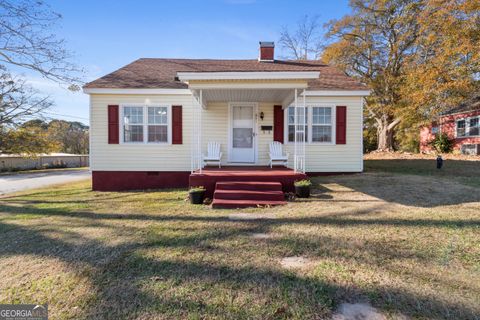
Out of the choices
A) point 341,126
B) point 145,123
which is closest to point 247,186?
point 341,126

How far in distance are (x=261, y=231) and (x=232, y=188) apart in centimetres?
222

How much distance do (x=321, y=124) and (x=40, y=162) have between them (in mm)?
33113

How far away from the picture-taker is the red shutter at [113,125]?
839 centimetres

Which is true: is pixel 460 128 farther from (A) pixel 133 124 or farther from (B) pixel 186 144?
(A) pixel 133 124

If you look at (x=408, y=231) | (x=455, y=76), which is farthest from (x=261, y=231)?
(x=455, y=76)

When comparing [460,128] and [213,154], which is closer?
[213,154]

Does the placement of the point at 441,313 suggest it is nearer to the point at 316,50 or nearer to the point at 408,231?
the point at 408,231

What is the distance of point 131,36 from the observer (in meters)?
10.6

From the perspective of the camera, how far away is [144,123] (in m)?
8.49

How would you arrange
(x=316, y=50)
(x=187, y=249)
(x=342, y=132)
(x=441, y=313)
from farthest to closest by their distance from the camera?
(x=316, y=50)
(x=342, y=132)
(x=187, y=249)
(x=441, y=313)

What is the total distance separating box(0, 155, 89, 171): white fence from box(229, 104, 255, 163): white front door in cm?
2174

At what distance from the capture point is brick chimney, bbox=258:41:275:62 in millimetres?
10094

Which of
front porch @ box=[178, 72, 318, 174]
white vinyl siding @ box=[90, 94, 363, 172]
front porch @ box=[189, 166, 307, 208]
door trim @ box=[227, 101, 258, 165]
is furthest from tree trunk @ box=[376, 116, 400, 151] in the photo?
front porch @ box=[189, 166, 307, 208]

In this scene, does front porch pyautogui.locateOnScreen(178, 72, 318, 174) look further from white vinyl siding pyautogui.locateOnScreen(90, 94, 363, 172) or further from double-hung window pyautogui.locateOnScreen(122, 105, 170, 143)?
double-hung window pyautogui.locateOnScreen(122, 105, 170, 143)
